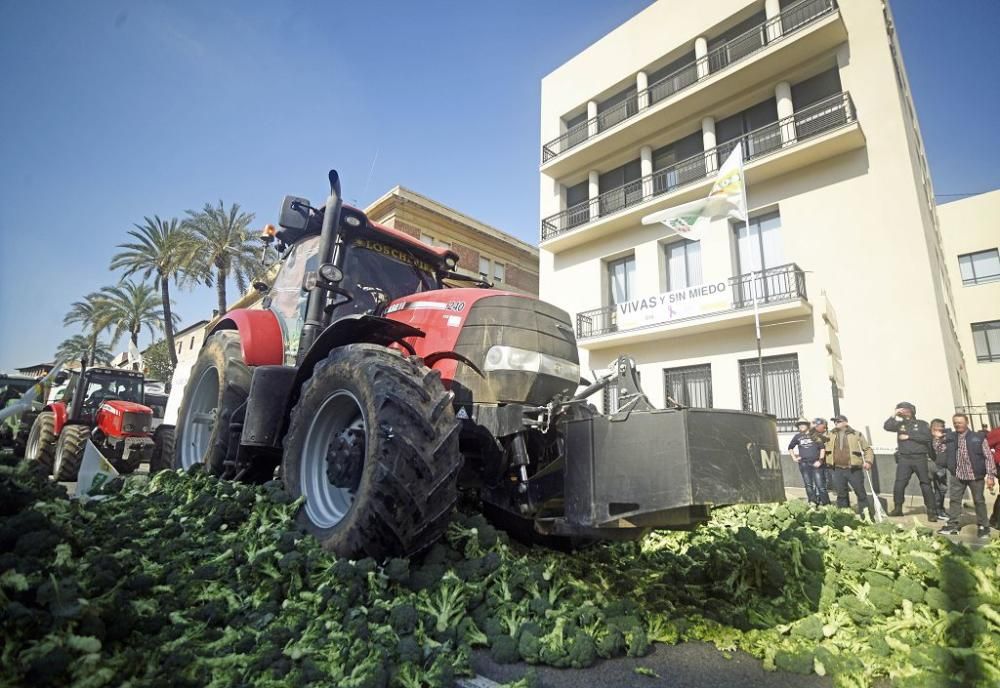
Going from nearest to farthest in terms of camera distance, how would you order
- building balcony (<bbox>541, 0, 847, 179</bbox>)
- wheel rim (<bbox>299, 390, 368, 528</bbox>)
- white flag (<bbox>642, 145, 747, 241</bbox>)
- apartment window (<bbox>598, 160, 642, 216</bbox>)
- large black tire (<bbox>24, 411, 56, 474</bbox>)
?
wheel rim (<bbox>299, 390, 368, 528</bbox>), large black tire (<bbox>24, 411, 56, 474</bbox>), white flag (<bbox>642, 145, 747, 241</bbox>), building balcony (<bbox>541, 0, 847, 179</bbox>), apartment window (<bbox>598, 160, 642, 216</bbox>)

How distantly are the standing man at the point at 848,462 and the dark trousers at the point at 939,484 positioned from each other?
968mm

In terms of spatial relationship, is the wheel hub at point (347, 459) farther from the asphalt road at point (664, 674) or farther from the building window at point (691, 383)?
the building window at point (691, 383)

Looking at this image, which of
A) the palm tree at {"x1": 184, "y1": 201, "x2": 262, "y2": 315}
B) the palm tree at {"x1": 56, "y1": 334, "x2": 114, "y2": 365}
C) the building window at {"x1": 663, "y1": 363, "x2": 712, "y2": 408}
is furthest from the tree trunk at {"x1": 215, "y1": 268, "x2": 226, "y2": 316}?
the building window at {"x1": 663, "y1": 363, "x2": 712, "y2": 408}

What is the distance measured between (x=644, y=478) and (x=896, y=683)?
1.37m

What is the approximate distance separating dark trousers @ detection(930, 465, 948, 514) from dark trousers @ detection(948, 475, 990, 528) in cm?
75

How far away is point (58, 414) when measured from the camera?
11.7 meters

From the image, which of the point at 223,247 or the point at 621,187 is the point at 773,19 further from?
the point at 223,247

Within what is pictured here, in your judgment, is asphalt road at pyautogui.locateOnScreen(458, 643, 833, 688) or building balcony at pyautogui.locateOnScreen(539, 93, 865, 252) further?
building balcony at pyautogui.locateOnScreen(539, 93, 865, 252)

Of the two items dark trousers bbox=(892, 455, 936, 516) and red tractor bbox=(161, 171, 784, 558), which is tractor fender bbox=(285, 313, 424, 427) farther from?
dark trousers bbox=(892, 455, 936, 516)

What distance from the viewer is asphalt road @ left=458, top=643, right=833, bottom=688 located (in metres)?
2.35

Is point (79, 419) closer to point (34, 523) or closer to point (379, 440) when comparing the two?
point (34, 523)

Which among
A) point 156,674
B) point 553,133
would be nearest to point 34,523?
point 156,674

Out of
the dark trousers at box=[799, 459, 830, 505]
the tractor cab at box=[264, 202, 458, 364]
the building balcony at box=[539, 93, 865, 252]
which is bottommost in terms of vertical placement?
the dark trousers at box=[799, 459, 830, 505]

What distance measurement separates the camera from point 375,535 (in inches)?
112
